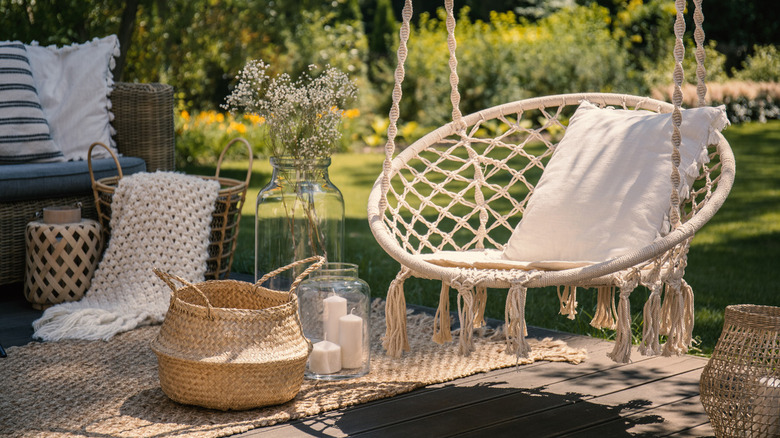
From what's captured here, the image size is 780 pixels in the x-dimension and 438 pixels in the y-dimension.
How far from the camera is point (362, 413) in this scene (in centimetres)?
203

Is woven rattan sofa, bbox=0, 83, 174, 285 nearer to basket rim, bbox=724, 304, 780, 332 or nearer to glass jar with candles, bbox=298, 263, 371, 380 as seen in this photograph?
glass jar with candles, bbox=298, 263, 371, 380

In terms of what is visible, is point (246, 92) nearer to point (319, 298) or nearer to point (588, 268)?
point (319, 298)

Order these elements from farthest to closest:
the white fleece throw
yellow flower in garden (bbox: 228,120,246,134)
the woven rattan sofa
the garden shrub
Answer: the garden shrub
yellow flower in garden (bbox: 228,120,246,134)
the woven rattan sofa
the white fleece throw

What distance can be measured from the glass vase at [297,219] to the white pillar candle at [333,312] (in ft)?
0.98

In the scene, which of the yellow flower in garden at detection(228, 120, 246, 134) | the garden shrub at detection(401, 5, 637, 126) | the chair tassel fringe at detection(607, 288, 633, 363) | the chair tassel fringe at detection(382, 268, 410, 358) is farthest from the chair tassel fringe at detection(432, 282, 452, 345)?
the garden shrub at detection(401, 5, 637, 126)

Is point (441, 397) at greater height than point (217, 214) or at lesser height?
lesser

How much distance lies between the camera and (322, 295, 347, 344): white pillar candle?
2.28 m

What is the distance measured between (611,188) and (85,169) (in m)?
2.04

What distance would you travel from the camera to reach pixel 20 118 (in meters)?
3.31

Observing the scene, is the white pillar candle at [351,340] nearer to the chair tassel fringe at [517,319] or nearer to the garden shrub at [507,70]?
the chair tassel fringe at [517,319]

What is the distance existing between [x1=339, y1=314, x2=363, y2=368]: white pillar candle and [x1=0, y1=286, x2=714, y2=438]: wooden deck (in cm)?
20

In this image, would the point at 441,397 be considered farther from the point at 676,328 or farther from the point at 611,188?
the point at 611,188

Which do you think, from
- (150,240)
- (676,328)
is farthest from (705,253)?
(150,240)

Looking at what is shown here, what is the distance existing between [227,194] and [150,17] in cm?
338
